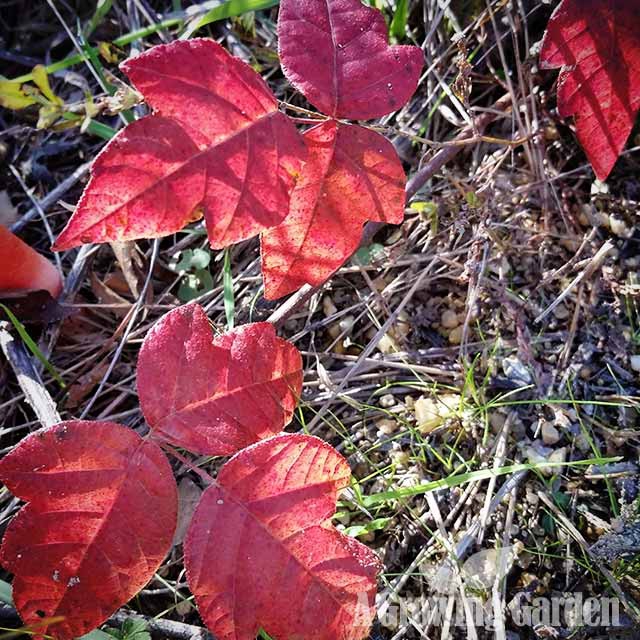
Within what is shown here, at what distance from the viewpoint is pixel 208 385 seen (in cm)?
116

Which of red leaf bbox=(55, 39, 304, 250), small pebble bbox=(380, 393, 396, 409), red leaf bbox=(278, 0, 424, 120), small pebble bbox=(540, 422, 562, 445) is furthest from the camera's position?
small pebble bbox=(380, 393, 396, 409)

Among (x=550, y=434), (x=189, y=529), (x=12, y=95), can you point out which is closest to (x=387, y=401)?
(x=550, y=434)

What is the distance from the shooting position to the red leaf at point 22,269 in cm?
142

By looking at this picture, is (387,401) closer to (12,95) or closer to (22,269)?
(22,269)

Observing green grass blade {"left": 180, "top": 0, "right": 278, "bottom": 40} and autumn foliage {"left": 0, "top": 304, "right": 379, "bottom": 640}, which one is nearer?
autumn foliage {"left": 0, "top": 304, "right": 379, "bottom": 640}

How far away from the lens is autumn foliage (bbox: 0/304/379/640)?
1.04 metres

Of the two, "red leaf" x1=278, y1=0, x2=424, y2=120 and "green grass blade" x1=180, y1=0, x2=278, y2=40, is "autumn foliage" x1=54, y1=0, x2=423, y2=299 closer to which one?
"red leaf" x1=278, y1=0, x2=424, y2=120

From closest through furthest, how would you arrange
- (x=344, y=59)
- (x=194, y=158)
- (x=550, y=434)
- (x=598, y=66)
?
(x=194, y=158)
(x=344, y=59)
(x=598, y=66)
(x=550, y=434)

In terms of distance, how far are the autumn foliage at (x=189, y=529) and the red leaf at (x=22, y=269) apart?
53 centimetres

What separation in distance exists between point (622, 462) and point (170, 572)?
101cm

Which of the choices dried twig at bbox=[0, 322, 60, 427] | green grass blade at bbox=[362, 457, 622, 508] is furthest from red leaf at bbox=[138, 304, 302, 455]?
dried twig at bbox=[0, 322, 60, 427]

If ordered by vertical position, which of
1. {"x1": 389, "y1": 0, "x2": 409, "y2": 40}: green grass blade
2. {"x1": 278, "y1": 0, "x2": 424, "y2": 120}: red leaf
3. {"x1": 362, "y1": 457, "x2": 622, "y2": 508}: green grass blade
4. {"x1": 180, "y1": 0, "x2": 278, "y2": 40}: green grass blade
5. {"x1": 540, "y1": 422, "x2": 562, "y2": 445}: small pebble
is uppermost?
{"x1": 180, "y1": 0, "x2": 278, "y2": 40}: green grass blade

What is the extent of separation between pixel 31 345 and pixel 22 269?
183 millimetres

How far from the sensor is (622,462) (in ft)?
4.38
